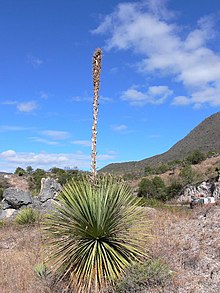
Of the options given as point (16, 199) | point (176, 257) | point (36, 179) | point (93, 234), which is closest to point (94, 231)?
point (93, 234)

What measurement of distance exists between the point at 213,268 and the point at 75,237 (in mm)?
2718

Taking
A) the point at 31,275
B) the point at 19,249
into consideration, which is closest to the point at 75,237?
the point at 31,275

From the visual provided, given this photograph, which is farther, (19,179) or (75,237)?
(19,179)

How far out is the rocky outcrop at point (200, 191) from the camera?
32.0 metres

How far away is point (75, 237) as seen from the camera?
21.6 feet

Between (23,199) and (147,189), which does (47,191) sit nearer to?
(23,199)

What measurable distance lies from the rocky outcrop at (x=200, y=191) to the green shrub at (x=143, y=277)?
24802 millimetres

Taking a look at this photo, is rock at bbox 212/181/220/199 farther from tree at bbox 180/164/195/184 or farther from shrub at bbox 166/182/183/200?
tree at bbox 180/164/195/184

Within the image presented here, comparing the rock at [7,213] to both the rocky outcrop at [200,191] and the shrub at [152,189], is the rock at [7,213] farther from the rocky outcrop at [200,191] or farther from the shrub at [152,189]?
the shrub at [152,189]

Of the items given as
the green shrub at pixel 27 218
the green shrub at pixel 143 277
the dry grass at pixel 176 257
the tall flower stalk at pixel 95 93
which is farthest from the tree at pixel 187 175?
the tall flower stalk at pixel 95 93

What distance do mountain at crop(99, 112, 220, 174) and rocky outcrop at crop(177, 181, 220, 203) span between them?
3002 cm

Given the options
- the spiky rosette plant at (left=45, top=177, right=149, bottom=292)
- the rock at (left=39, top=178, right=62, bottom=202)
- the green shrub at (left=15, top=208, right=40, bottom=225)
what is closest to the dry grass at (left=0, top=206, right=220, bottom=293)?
the spiky rosette plant at (left=45, top=177, right=149, bottom=292)

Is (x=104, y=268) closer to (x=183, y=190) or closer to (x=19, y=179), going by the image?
(x=183, y=190)

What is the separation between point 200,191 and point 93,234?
101ft
